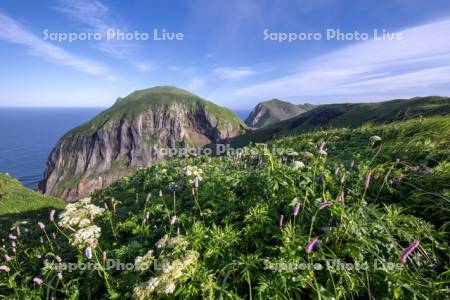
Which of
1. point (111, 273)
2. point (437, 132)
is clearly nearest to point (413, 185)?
point (437, 132)

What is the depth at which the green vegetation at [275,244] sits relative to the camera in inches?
161

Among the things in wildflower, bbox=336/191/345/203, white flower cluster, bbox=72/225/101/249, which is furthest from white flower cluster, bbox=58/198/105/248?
wildflower, bbox=336/191/345/203

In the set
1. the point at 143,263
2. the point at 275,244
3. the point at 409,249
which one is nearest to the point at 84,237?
the point at 143,263

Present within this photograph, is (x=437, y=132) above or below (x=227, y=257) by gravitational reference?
above

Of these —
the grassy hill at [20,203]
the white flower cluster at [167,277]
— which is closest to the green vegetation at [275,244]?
the white flower cluster at [167,277]

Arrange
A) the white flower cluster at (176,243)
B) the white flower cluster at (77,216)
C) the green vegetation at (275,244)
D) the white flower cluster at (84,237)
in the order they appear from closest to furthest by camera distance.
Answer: the green vegetation at (275,244), the white flower cluster at (176,243), the white flower cluster at (84,237), the white flower cluster at (77,216)

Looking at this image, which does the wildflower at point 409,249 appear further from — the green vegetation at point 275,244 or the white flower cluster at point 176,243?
the white flower cluster at point 176,243

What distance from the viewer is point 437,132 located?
28.0 ft

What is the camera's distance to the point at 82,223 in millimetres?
6031

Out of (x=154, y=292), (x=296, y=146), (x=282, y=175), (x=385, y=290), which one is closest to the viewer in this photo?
(x=385, y=290)

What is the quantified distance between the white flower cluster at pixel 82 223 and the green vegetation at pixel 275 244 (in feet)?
0.10

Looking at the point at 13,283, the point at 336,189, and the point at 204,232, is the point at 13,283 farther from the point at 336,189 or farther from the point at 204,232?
the point at 336,189

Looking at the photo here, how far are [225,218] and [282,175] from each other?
1704 millimetres

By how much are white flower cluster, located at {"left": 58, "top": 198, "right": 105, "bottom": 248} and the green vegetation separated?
0.10 ft
